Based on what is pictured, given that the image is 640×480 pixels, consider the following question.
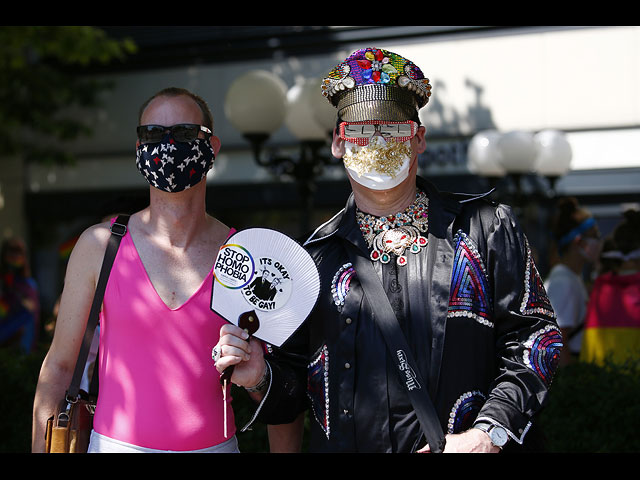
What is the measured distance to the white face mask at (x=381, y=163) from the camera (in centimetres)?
256

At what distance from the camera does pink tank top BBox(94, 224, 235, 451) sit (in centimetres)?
257

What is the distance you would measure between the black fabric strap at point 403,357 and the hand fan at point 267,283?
18 cm

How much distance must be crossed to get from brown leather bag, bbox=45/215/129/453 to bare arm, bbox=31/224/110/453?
1.3 inches

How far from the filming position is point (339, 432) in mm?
2480

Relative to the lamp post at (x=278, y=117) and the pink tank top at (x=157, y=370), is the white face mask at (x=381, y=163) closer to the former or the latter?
the pink tank top at (x=157, y=370)

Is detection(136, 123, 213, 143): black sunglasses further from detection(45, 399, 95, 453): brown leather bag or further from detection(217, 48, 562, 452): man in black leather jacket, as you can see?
detection(45, 399, 95, 453): brown leather bag

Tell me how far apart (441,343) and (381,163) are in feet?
2.12

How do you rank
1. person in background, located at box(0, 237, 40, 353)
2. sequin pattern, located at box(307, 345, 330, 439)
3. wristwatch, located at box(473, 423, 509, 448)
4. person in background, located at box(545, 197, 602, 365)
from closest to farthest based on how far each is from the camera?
1. wristwatch, located at box(473, 423, 509, 448)
2. sequin pattern, located at box(307, 345, 330, 439)
3. person in background, located at box(545, 197, 602, 365)
4. person in background, located at box(0, 237, 40, 353)

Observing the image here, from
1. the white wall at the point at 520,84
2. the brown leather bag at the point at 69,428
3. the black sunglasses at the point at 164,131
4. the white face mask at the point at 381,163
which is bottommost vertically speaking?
the brown leather bag at the point at 69,428

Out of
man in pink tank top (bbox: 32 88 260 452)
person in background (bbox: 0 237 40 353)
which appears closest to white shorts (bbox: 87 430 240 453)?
man in pink tank top (bbox: 32 88 260 452)

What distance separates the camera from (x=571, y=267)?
5.95 m

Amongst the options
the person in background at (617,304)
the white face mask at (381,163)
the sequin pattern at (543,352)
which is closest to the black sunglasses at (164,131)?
the white face mask at (381,163)
